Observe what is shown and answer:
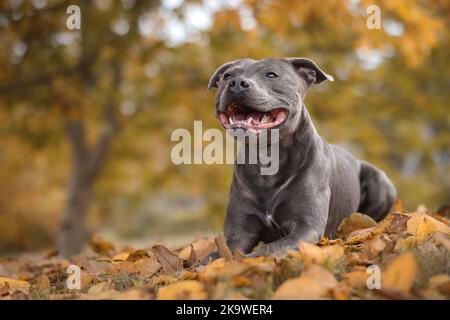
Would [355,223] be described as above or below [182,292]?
above

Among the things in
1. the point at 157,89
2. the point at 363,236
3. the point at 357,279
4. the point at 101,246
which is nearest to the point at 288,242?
the point at 363,236

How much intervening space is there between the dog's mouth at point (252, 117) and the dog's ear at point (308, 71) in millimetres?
489

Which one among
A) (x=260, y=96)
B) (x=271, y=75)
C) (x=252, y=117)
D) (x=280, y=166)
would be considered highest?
(x=271, y=75)

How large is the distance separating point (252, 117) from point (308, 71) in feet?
2.25

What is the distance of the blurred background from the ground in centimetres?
400

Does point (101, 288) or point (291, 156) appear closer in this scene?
point (101, 288)

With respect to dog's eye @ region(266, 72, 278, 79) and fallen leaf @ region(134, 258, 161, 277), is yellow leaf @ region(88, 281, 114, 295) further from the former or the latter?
dog's eye @ region(266, 72, 278, 79)

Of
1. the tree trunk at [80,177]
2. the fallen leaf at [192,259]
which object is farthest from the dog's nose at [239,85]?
the tree trunk at [80,177]

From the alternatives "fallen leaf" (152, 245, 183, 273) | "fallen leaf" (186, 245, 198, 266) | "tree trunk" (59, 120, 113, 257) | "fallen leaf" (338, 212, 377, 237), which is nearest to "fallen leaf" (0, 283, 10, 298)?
"fallen leaf" (152, 245, 183, 273)

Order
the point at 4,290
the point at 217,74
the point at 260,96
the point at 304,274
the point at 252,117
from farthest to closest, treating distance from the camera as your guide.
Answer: the point at 217,74
the point at 252,117
the point at 260,96
the point at 4,290
the point at 304,274

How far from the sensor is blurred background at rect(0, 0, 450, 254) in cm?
810

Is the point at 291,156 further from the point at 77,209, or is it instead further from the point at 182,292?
the point at 77,209

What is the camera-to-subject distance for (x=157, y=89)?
10.5m
